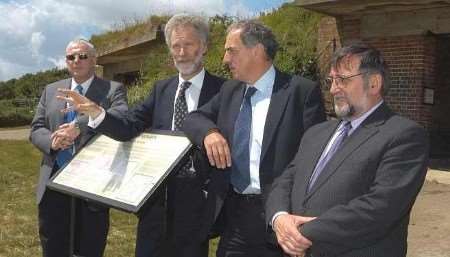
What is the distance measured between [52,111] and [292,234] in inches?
94.3

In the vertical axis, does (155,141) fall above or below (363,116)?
below

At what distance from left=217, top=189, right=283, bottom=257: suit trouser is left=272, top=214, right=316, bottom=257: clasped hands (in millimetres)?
447

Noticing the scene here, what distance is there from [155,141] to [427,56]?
9196 millimetres

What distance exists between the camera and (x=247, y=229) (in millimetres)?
3133

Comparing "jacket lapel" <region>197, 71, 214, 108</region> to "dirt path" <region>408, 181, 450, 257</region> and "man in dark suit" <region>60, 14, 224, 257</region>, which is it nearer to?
"man in dark suit" <region>60, 14, 224, 257</region>

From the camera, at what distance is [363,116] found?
269 cm

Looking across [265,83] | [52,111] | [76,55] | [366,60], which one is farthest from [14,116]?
[366,60]

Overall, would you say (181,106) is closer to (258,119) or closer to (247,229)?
(258,119)

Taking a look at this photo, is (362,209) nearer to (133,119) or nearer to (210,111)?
(210,111)

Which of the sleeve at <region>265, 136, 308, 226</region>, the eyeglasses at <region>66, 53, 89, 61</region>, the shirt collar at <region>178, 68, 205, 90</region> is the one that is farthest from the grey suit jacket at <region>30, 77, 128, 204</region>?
the sleeve at <region>265, 136, 308, 226</region>

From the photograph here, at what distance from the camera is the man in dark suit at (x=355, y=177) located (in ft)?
7.76

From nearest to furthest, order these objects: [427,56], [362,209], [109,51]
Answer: [362,209]
[427,56]
[109,51]

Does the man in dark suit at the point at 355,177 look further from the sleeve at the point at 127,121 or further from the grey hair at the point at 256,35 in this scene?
the sleeve at the point at 127,121

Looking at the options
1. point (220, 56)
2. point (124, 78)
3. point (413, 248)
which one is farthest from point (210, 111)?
point (124, 78)
